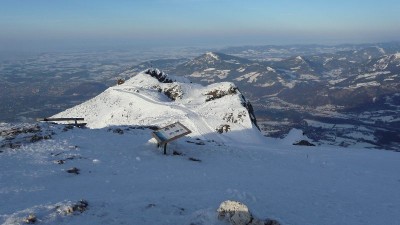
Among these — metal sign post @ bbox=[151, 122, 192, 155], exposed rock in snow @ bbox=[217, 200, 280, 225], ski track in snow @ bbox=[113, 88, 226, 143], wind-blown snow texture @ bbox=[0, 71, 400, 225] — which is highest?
exposed rock in snow @ bbox=[217, 200, 280, 225]

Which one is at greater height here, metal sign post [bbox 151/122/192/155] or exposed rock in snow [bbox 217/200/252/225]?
exposed rock in snow [bbox 217/200/252/225]

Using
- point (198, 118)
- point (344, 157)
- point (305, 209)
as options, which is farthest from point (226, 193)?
point (198, 118)

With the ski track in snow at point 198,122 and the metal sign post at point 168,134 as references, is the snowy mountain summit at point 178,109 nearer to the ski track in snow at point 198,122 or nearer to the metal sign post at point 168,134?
the ski track in snow at point 198,122

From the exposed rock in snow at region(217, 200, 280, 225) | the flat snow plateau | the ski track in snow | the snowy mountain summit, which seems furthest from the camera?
the snowy mountain summit

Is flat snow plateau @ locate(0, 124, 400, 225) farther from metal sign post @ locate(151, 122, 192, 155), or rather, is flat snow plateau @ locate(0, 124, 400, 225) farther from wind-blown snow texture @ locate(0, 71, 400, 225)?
metal sign post @ locate(151, 122, 192, 155)

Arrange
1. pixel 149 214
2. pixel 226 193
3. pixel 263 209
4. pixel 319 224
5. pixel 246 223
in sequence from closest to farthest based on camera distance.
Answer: pixel 246 223 < pixel 149 214 < pixel 319 224 < pixel 263 209 < pixel 226 193

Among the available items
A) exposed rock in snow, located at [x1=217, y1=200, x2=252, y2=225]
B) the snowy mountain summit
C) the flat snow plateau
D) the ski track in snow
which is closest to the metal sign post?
the flat snow plateau

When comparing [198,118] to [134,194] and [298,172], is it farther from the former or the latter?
[134,194]
